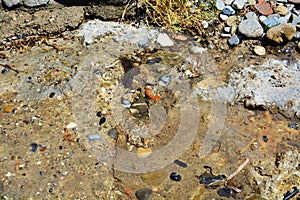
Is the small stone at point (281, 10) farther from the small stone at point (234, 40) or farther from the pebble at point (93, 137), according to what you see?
the pebble at point (93, 137)

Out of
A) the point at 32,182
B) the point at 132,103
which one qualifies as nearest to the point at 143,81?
the point at 132,103

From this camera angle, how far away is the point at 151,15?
126 inches

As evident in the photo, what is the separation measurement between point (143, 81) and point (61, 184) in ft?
2.80

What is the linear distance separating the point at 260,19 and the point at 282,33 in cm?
20

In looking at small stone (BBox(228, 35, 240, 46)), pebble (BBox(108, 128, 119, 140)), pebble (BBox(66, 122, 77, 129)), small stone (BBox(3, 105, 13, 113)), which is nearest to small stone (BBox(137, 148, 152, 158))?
pebble (BBox(108, 128, 119, 140))

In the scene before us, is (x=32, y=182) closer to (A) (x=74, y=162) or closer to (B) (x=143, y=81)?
(A) (x=74, y=162)

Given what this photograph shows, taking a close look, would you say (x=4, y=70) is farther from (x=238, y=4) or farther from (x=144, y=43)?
(x=238, y=4)

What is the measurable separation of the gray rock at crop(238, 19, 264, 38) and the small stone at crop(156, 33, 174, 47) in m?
0.48

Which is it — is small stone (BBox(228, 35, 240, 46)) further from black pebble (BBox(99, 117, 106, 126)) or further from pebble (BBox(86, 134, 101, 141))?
pebble (BBox(86, 134, 101, 141))

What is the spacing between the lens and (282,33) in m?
3.07

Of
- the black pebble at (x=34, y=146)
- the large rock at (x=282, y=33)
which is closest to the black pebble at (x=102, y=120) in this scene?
the black pebble at (x=34, y=146)

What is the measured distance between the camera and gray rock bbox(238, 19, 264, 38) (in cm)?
312

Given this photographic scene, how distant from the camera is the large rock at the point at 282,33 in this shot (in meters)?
3.07

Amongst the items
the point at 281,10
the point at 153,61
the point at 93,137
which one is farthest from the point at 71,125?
the point at 281,10
